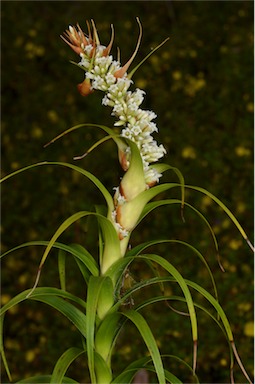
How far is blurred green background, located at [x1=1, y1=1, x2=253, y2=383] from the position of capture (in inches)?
127

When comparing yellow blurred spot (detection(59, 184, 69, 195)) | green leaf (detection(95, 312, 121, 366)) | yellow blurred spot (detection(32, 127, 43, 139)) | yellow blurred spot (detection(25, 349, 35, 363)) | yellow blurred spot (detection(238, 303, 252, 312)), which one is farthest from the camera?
yellow blurred spot (detection(32, 127, 43, 139))

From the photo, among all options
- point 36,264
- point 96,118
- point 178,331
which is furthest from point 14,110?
point 178,331

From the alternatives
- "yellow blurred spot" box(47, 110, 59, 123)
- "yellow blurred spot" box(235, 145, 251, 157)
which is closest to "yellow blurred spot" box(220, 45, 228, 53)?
"yellow blurred spot" box(235, 145, 251, 157)

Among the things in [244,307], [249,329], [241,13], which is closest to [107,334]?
[249,329]

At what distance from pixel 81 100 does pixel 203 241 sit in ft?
3.16

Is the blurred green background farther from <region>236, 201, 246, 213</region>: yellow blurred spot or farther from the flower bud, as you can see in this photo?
the flower bud

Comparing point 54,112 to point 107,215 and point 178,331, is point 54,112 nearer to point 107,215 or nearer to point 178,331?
point 178,331

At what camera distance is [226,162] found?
3.42 metres

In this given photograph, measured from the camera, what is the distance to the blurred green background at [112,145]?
3236 millimetres

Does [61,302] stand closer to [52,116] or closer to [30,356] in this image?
[30,356]


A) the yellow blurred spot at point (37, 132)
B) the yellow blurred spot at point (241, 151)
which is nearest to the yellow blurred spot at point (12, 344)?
the yellow blurred spot at point (37, 132)

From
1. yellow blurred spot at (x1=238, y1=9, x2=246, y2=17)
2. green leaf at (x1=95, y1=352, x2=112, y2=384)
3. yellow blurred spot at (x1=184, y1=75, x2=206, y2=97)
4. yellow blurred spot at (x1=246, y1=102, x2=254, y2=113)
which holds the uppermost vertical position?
yellow blurred spot at (x1=238, y1=9, x2=246, y2=17)

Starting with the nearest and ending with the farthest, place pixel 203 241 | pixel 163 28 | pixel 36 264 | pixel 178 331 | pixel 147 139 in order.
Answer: pixel 147 139 → pixel 178 331 → pixel 203 241 → pixel 36 264 → pixel 163 28

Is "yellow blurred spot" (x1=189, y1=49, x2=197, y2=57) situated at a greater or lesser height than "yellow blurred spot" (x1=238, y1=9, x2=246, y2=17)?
lesser
